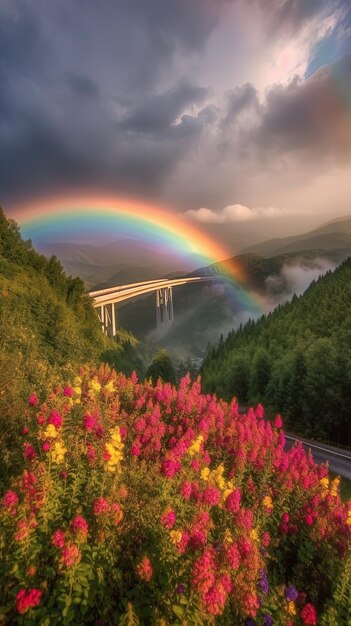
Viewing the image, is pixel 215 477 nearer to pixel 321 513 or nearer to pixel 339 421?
pixel 321 513

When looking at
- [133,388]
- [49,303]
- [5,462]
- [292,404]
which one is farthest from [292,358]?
[5,462]

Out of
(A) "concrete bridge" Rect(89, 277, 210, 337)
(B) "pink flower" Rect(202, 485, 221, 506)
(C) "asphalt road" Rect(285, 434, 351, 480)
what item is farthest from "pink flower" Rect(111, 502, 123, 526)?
(A) "concrete bridge" Rect(89, 277, 210, 337)

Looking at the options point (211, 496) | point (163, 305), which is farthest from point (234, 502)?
point (163, 305)

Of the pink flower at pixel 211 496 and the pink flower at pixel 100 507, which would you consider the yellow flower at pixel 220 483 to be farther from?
the pink flower at pixel 100 507

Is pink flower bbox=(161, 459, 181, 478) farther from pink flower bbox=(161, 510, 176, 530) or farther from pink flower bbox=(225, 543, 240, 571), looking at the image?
pink flower bbox=(225, 543, 240, 571)

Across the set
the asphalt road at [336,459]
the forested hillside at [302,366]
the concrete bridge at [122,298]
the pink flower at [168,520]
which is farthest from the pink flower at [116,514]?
the concrete bridge at [122,298]

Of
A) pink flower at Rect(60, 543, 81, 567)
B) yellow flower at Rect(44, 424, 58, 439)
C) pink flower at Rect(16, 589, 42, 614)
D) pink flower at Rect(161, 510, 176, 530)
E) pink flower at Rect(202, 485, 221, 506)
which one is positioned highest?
yellow flower at Rect(44, 424, 58, 439)

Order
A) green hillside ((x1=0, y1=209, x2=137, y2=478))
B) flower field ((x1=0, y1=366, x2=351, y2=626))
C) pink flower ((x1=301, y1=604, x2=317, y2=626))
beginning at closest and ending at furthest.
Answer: flower field ((x1=0, y1=366, x2=351, y2=626)), pink flower ((x1=301, y1=604, x2=317, y2=626)), green hillside ((x1=0, y1=209, x2=137, y2=478))
